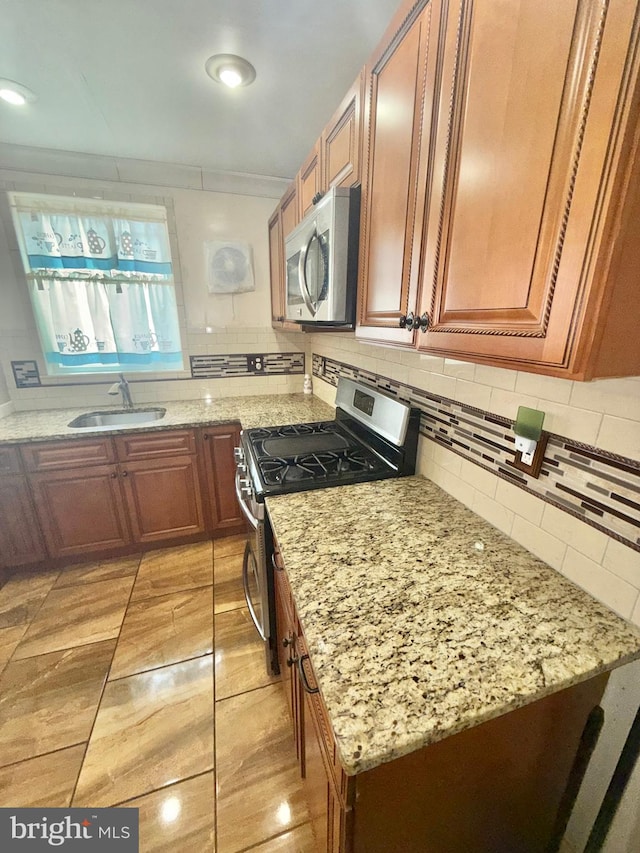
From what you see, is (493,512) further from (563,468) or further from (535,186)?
(535,186)

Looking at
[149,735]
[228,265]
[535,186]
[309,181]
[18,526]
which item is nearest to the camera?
[535,186]

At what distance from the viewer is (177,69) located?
4.41ft

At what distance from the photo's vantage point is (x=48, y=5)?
1.08m

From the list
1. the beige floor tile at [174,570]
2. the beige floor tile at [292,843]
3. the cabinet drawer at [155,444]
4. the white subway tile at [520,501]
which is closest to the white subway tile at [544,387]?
the white subway tile at [520,501]

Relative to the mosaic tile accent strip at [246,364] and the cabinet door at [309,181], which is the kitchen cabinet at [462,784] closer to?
the cabinet door at [309,181]

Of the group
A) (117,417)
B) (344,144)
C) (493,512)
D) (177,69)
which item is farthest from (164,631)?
(177,69)

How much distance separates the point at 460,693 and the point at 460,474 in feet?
2.36

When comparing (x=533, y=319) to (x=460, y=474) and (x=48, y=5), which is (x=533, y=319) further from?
(x=48, y=5)

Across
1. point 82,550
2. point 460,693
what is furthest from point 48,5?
point 82,550

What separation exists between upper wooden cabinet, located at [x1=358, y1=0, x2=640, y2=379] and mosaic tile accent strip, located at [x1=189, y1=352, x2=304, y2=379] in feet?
6.78

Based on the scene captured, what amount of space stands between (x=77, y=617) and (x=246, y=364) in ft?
6.28

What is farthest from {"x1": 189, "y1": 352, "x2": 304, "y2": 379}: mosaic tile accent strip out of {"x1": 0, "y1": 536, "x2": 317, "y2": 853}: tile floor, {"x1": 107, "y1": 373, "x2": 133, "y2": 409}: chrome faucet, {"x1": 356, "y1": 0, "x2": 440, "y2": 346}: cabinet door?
{"x1": 356, "y1": 0, "x2": 440, "y2": 346}: cabinet door

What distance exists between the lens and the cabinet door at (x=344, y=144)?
1.10 m

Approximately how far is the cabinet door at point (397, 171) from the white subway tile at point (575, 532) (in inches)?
22.9
